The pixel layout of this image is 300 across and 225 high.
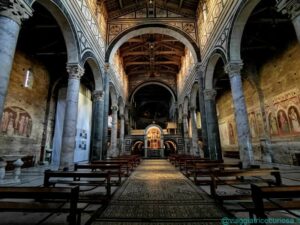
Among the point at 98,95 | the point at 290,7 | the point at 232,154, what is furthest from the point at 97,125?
the point at 232,154

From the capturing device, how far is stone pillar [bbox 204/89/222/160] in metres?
11.8

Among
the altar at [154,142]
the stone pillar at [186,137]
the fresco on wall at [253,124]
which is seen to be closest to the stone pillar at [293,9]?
the fresco on wall at [253,124]

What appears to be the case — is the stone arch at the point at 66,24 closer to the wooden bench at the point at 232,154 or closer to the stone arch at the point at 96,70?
the stone arch at the point at 96,70

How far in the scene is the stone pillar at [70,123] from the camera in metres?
7.89

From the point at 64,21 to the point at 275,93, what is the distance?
13789 millimetres

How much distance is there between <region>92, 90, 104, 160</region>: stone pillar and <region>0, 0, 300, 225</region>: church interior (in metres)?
0.08

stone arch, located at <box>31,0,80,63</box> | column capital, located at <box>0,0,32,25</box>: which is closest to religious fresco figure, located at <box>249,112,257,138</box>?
stone arch, located at <box>31,0,80,63</box>

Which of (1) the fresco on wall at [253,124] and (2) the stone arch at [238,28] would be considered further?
(1) the fresco on wall at [253,124]

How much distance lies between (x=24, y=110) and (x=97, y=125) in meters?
4.78

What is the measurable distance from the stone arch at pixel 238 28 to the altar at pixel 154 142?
54.9 feet

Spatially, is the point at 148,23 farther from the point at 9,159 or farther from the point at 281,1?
the point at 9,159

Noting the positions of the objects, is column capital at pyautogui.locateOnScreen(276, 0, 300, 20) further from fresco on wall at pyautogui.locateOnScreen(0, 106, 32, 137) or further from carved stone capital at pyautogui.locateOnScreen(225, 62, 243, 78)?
fresco on wall at pyautogui.locateOnScreen(0, 106, 32, 137)

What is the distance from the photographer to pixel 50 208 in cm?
245

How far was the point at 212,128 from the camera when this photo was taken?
1211cm
